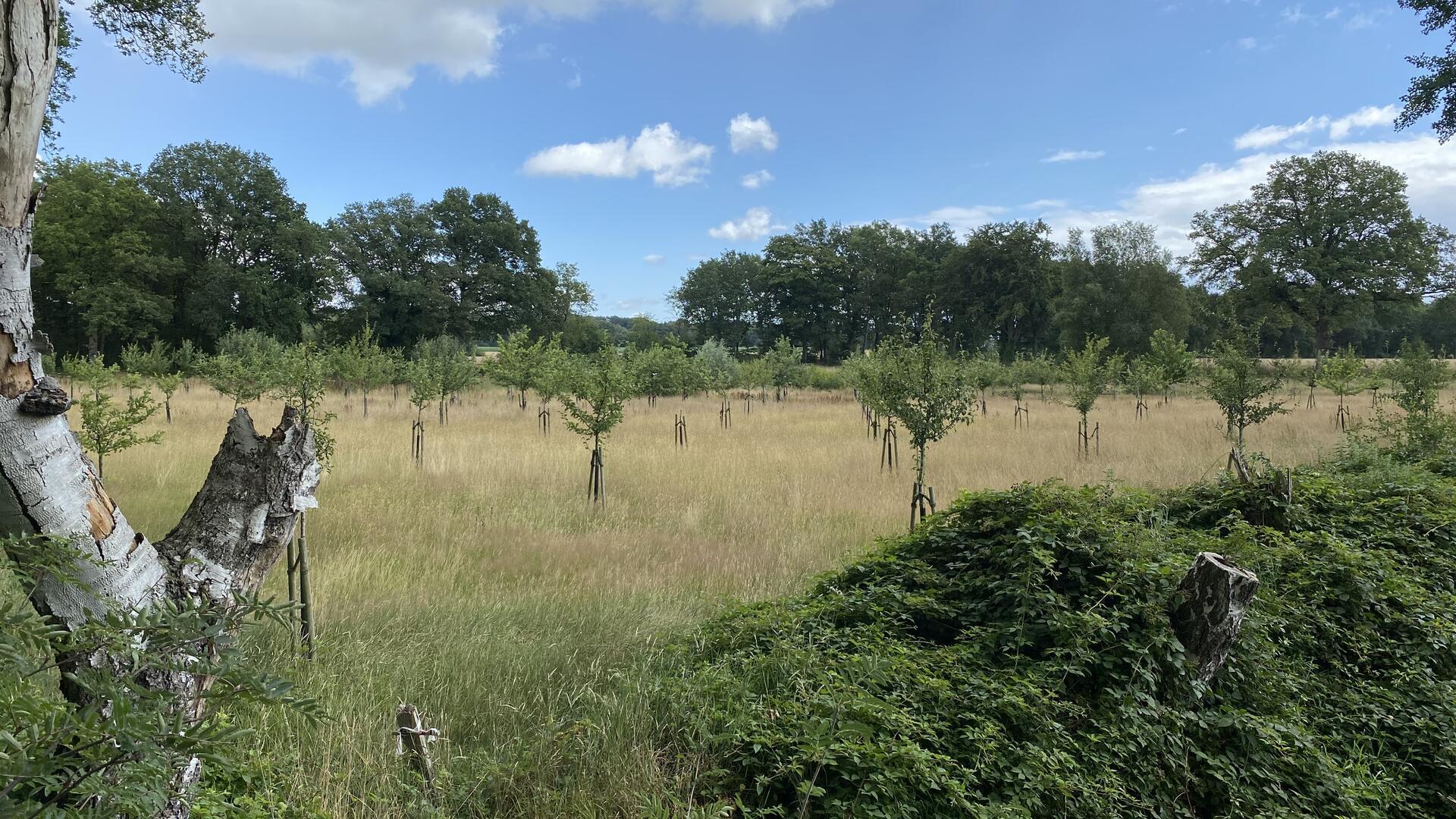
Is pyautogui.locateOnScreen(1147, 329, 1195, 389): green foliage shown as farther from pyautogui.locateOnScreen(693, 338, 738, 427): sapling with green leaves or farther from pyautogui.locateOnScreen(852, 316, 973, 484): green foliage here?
pyautogui.locateOnScreen(852, 316, 973, 484): green foliage

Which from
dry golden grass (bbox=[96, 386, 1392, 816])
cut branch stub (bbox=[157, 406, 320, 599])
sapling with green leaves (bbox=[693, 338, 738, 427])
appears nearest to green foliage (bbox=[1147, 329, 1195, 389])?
dry golden grass (bbox=[96, 386, 1392, 816])

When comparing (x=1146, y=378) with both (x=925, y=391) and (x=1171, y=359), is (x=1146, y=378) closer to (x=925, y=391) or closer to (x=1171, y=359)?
(x=1171, y=359)

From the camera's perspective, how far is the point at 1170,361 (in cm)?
3825

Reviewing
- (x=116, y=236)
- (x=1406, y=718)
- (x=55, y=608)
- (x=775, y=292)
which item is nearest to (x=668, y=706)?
(x=55, y=608)

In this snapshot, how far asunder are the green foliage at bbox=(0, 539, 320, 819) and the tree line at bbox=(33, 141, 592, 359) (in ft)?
174

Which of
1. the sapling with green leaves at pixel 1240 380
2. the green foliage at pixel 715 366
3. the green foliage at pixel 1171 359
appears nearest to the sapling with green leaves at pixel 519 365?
the green foliage at pixel 715 366

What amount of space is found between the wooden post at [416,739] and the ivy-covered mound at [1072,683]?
1.12 metres

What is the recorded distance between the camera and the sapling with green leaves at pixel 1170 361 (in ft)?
110

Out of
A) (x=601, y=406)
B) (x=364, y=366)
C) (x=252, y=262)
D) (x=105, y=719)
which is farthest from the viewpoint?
(x=252, y=262)

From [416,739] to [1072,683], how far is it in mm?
3265

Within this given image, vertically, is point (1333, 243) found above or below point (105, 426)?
above

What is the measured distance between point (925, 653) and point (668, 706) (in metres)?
1.45

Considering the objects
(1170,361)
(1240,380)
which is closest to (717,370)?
(1170,361)

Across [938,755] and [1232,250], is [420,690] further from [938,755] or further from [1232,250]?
[1232,250]
